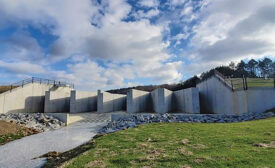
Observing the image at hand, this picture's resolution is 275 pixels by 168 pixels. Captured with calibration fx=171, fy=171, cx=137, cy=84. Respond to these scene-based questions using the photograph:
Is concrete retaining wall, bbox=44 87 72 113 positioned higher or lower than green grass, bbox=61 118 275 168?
higher

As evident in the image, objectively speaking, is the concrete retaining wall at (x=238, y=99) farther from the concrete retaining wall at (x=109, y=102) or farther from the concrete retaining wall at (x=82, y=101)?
the concrete retaining wall at (x=82, y=101)

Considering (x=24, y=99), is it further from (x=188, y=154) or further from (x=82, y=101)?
(x=188, y=154)

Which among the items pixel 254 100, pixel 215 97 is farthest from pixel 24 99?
pixel 254 100

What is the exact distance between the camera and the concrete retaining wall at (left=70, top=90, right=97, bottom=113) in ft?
65.0

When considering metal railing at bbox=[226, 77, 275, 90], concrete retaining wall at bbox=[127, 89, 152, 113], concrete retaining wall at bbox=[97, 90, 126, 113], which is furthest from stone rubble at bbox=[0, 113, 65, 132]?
metal railing at bbox=[226, 77, 275, 90]

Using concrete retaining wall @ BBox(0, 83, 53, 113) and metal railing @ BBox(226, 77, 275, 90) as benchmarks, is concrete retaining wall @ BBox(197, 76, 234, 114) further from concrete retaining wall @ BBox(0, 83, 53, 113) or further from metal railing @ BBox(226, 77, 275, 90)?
concrete retaining wall @ BBox(0, 83, 53, 113)

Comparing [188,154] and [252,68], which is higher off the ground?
[252,68]

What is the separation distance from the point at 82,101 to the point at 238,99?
54.4 feet

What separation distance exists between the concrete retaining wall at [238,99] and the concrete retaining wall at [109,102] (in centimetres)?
1127

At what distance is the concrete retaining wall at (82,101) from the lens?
65.0 ft

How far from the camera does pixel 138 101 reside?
19609 millimetres

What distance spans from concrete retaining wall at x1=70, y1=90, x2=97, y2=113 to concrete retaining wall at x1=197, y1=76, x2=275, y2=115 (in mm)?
14594

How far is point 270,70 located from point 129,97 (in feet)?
Answer: 114

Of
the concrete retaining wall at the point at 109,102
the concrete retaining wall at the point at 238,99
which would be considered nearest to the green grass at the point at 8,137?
the concrete retaining wall at the point at 109,102
